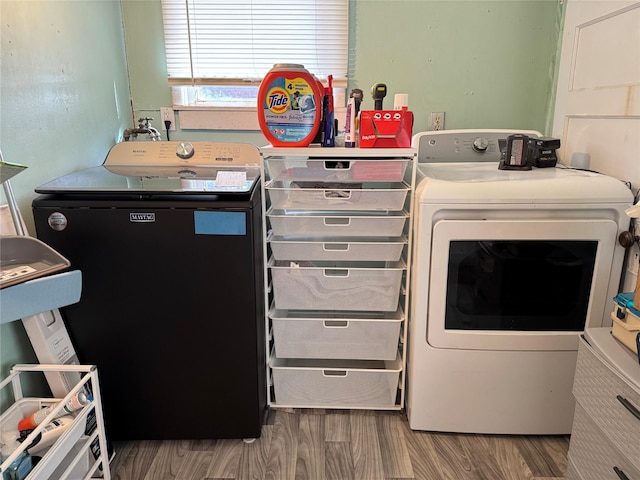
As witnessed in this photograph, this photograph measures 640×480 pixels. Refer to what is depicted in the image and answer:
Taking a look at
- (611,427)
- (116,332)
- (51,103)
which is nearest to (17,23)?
(51,103)

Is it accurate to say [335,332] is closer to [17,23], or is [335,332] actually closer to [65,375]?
[65,375]

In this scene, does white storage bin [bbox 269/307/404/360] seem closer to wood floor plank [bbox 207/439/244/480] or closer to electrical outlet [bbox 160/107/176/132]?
wood floor plank [bbox 207/439/244/480]

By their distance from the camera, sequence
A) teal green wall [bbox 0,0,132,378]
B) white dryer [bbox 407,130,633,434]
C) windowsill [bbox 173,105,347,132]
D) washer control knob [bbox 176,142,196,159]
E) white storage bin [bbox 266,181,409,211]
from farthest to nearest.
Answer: windowsill [bbox 173,105,347,132], washer control knob [bbox 176,142,196,159], white storage bin [bbox 266,181,409,211], white dryer [bbox 407,130,633,434], teal green wall [bbox 0,0,132,378]

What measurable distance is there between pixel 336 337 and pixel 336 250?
358 millimetres

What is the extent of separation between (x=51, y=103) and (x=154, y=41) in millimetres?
766

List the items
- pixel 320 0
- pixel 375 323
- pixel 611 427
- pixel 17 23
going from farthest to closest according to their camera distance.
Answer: pixel 320 0 < pixel 375 323 < pixel 17 23 < pixel 611 427

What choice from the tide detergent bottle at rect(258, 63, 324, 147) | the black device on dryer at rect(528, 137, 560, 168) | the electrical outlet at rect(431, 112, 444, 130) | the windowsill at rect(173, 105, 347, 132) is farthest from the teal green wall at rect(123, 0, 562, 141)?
the tide detergent bottle at rect(258, 63, 324, 147)

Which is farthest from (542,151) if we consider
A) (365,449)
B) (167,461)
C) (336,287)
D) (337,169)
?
(167,461)

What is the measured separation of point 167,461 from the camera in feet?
5.33

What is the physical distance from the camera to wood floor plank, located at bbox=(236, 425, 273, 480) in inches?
61.9

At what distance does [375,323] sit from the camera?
1.75 metres

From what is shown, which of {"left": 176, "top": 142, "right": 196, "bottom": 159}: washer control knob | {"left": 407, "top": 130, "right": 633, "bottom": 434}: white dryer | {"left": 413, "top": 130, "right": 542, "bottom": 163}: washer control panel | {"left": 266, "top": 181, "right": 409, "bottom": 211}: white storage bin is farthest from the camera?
{"left": 413, "top": 130, "right": 542, "bottom": 163}: washer control panel

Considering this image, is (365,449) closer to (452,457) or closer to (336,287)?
(452,457)

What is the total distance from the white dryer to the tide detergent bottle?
458mm
